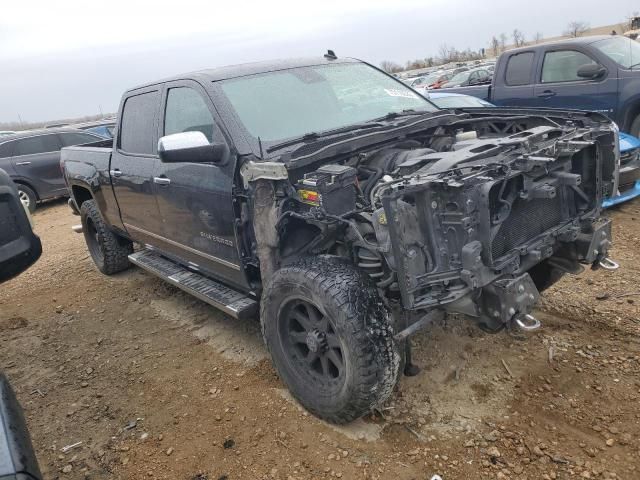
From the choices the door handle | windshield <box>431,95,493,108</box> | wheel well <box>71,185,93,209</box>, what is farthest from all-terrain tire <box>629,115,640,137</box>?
wheel well <box>71,185,93,209</box>

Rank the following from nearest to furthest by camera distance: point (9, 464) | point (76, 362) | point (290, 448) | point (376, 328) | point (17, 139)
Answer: point (9, 464) → point (376, 328) → point (290, 448) → point (76, 362) → point (17, 139)

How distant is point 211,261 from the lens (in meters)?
3.84

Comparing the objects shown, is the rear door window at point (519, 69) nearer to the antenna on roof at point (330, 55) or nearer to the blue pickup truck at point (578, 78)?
the blue pickup truck at point (578, 78)

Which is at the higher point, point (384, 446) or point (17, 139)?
point (17, 139)

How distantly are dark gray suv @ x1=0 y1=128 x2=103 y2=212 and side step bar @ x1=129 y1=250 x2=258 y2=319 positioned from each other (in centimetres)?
710

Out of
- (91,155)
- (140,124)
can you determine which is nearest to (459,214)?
(140,124)

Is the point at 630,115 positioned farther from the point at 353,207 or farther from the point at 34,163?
the point at 34,163

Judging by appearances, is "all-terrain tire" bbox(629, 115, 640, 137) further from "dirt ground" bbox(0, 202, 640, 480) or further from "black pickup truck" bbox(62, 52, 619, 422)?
"black pickup truck" bbox(62, 52, 619, 422)

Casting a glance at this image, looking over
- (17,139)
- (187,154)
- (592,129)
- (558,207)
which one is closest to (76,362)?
(187,154)

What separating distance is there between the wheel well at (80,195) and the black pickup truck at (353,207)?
72.4 inches

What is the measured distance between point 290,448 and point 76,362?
2.19 meters

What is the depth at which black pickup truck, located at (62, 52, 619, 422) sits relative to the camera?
2.55 metres

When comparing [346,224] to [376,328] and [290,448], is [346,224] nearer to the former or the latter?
[376,328]

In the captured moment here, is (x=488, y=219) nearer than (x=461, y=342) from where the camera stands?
Yes
